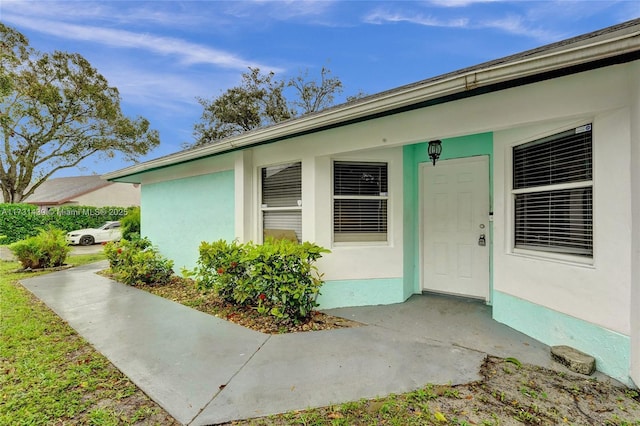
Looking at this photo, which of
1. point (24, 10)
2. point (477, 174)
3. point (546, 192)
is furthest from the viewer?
point (24, 10)

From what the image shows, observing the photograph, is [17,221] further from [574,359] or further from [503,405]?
[574,359]

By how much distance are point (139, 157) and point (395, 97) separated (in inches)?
997

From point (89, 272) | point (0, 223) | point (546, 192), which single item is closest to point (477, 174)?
point (546, 192)

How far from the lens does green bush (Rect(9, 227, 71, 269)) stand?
30.4 feet

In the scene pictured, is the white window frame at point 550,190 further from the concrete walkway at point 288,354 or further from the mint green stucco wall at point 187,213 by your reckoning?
the mint green stucco wall at point 187,213

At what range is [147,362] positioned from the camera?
341 centimetres

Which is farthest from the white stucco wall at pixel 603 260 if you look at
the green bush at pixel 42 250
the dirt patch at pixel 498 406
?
the green bush at pixel 42 250

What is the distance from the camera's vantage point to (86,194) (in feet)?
81.2

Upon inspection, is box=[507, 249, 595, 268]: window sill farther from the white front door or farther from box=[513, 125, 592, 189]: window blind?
the white front door

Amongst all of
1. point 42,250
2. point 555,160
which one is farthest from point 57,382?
point 42,250

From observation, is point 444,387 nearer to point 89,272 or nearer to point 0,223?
point 89,272

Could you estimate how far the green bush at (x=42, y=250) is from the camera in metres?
9.27

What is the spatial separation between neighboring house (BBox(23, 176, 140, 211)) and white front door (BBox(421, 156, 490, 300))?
2469 centimetres

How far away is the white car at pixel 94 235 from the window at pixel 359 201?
54.2 ft
